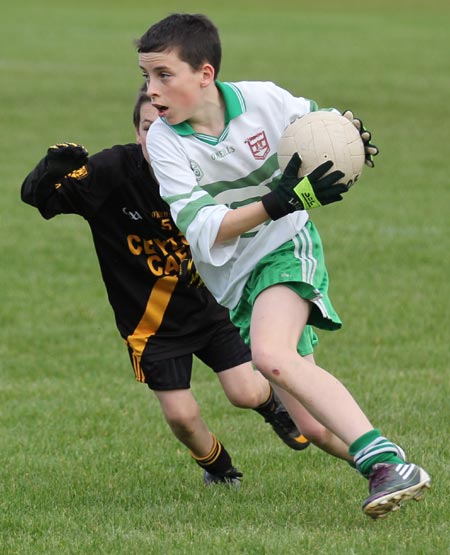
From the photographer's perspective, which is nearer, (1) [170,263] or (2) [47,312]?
(1) [170,263]

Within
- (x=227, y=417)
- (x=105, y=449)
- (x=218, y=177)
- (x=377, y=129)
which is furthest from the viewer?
(x=377, y=129)

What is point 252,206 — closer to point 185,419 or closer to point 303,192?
point 303,192

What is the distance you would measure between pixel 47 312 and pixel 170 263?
4.75m

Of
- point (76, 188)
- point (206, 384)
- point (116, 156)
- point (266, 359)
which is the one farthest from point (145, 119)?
point (206, 384)

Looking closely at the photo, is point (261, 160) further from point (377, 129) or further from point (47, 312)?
point (377, 129)

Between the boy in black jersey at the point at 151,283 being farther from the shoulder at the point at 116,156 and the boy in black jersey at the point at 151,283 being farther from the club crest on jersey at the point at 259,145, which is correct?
the club crest on jersey at the point at 259,145

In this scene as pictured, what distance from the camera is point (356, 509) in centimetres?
536

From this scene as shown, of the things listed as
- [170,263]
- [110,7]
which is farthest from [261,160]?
[110,7]

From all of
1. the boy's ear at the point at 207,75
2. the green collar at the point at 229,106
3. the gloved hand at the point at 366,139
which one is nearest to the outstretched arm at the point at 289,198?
the gloved hand at the point at 366,139

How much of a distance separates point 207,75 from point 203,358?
67.2 inches

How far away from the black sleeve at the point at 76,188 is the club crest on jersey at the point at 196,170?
98cm

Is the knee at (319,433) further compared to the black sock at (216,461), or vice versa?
the black sock at (216,461)

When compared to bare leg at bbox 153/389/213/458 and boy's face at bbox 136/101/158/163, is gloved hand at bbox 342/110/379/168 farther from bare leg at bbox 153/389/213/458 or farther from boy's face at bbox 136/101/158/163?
bare leg at bbox 153/389/213/458

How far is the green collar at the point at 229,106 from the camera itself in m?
A: 5.13
